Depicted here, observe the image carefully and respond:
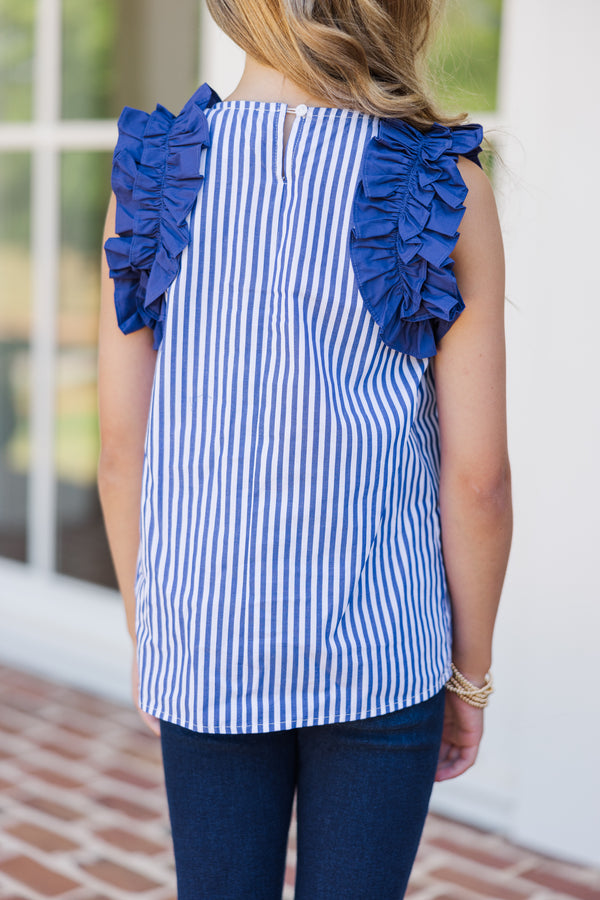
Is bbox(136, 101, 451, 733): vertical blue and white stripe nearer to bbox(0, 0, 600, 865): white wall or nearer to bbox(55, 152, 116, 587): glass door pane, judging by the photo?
bbox(0, 0, 600, 865): white wall

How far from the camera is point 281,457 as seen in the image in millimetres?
1056

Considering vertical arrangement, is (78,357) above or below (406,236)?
below

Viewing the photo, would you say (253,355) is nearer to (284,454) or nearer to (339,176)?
(284,454)

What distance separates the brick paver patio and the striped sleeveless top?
1512 mm

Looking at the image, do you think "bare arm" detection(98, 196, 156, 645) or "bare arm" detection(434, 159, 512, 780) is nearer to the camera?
"bare arm" detection(434, 159, 512, 780)

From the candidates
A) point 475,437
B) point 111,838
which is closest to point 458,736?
point 475,437

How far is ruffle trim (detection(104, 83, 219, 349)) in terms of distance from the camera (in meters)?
1.11

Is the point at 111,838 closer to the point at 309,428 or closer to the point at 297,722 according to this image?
the point at 297,722

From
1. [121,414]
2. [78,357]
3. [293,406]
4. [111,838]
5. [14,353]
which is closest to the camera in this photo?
[293,406]

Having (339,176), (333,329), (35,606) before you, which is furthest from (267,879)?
(35,606)

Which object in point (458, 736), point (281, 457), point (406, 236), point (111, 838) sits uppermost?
point (406, 236)

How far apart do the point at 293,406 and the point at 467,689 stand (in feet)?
1.52

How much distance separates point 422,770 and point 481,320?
49 cm

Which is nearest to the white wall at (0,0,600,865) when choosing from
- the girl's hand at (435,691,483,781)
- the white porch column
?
the white porch column
